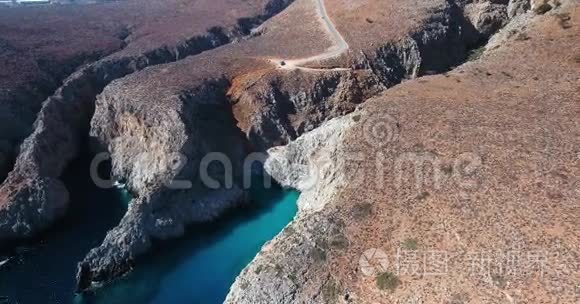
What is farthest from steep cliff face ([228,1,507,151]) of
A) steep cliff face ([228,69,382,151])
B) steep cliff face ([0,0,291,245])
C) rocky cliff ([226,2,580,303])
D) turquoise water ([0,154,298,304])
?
steep cliff face ([0,0,291,245])

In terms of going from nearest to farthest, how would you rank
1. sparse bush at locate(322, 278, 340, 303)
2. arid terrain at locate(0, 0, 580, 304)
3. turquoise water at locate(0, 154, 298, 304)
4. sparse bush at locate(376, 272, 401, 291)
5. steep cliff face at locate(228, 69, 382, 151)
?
sparse bush at locate(376, 272, 401, 291) < arid terrain at locate(0, 0, 580, 304) < sparse bush at locate(322, 278, 340, 303) < turquoise water at locate(0, 154, 298, 304) < steep cliff face at locate(228, 69, 382, 151)

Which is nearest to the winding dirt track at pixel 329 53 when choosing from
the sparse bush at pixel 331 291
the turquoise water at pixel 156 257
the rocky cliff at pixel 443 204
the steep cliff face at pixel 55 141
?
the rocky cliff at pixel 443 204

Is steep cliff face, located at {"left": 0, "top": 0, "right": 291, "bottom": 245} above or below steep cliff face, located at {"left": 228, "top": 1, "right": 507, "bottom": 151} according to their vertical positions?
above


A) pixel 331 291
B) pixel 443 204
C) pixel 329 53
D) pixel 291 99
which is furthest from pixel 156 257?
pixel 329 53

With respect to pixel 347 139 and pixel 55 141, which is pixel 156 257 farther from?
pixel 55 141

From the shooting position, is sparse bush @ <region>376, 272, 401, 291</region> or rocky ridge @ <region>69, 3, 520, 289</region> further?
rocky ridge @ <region>69, 3, 520, 289</region>

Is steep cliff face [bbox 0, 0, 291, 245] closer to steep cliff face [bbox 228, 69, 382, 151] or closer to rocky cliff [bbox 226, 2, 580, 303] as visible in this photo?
steep cliff face [bbox 228, 69, 382, 151]
